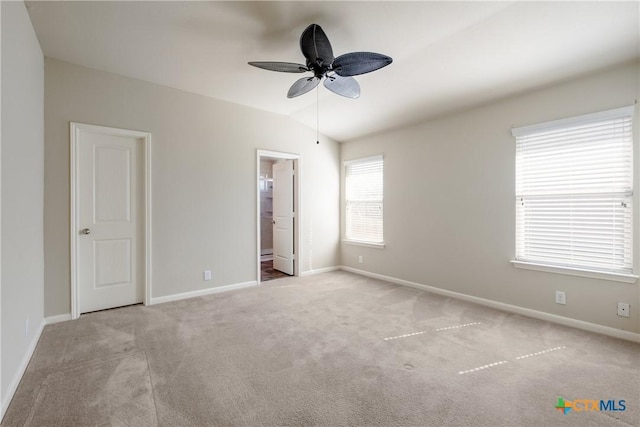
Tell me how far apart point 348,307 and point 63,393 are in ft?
8.64

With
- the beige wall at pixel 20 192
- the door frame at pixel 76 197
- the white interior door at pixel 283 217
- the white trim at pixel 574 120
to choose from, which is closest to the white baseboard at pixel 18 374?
the beige wall at pixel 20 192

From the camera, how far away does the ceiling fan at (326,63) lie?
2.22 m

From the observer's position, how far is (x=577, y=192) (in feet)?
9.55

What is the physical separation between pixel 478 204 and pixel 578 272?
3.92 ft

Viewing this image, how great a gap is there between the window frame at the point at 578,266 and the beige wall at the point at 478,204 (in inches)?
1.9

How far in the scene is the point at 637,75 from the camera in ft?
8.50

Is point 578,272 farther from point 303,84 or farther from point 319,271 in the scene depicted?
point 319,271

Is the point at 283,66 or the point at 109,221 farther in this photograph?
the point at 109,221

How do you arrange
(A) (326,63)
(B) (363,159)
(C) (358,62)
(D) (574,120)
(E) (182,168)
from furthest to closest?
(B) (363,159)
(E) (182,168)
(D) (574,120)
(A) (326,63)
(C) (358,62)

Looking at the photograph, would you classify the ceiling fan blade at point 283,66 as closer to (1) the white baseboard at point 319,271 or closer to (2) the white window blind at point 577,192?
(2) the white window blind at point 577,192

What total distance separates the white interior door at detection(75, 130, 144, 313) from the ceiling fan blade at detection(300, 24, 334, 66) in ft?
8.36

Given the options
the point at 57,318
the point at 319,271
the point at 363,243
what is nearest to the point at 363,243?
the point at 363,243

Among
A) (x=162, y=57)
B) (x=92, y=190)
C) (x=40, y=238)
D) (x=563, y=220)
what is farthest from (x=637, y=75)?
(x=40, y=238)

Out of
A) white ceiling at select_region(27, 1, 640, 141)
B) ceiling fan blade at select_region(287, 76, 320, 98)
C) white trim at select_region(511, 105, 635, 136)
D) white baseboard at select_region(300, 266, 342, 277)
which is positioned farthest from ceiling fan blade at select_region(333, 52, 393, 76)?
white baseboard at select_region(300, 266, 342, 277)
